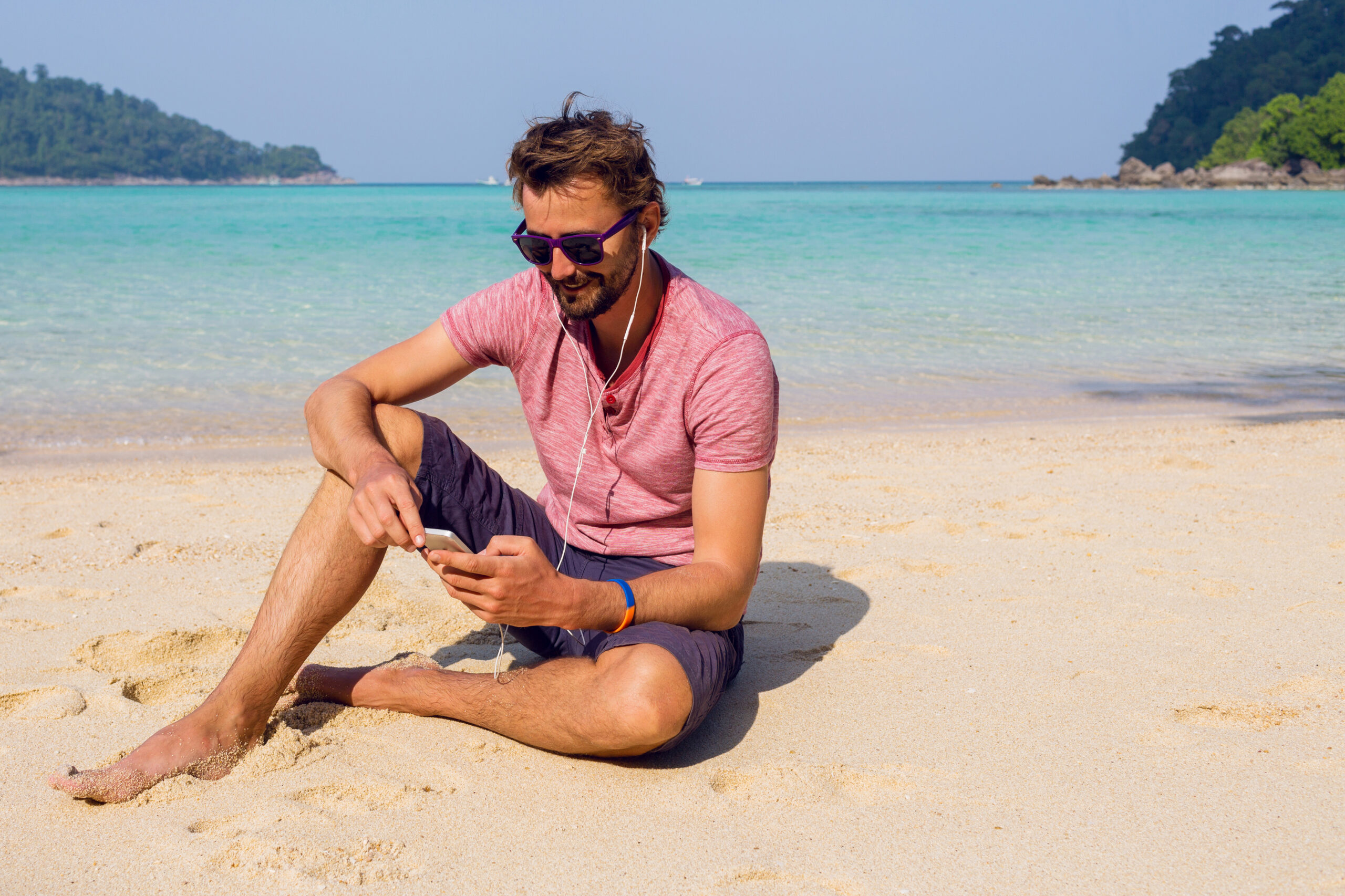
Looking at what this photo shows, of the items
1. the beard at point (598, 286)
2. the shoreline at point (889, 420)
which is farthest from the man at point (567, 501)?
the shoreline at point (889, 420)

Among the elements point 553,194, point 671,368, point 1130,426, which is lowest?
point 1130,426

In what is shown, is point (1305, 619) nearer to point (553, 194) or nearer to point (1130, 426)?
point (553, 194)

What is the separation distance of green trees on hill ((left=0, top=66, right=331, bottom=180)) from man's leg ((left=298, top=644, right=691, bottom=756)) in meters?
143

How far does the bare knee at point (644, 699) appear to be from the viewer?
223 centimetres

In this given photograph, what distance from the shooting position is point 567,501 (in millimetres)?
2812

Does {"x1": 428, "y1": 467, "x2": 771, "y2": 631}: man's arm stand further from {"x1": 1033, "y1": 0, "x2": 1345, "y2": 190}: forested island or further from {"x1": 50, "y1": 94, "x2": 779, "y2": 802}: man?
{"x1": 1033, "y1": 0, "x2": 1345, "y2": 190}: forested island

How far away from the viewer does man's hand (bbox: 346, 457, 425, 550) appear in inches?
85.5

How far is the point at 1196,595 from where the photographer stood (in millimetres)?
3455

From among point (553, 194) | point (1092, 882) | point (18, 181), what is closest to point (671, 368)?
point (553, 194)

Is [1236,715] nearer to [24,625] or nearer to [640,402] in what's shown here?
[640,402]

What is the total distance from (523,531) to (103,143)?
491 feet

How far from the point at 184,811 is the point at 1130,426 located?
21.1 ft

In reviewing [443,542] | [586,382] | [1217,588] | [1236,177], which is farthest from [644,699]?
[1236,177]

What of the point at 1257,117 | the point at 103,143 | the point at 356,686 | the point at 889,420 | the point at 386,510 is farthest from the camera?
the point at 103,143
